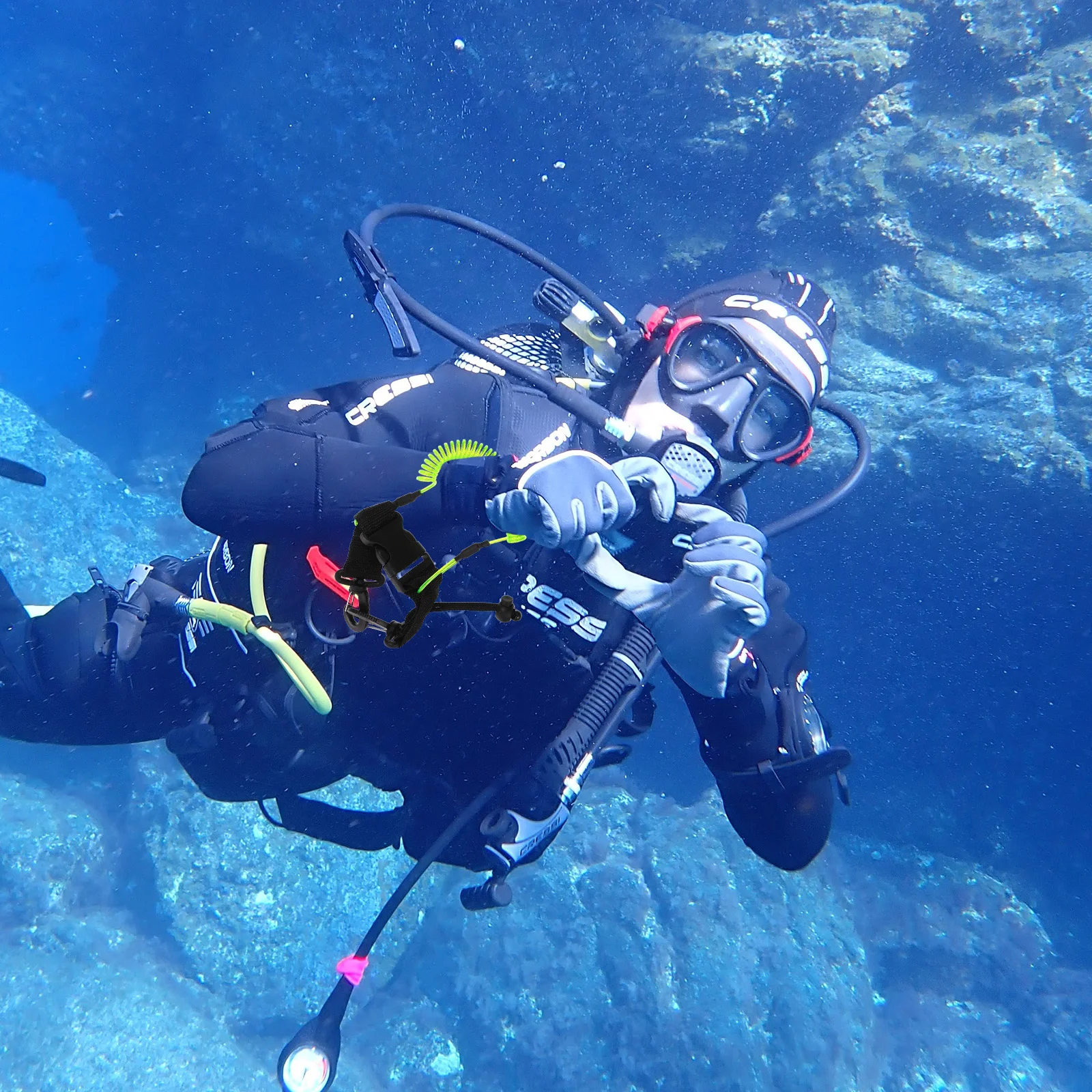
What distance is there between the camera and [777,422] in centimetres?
268

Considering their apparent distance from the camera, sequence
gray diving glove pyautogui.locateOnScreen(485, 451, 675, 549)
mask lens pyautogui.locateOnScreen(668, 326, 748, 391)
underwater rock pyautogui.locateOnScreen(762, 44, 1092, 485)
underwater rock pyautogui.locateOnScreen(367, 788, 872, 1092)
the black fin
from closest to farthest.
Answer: gray diving glove pyautogui.locateOnScreen(485, 451, 675, 549) < mask lens pyautogui.locateOnScreen(668, 326, 748, 391) < the black fin < underwater rock pyautogui.locateOnScreen(367, 788, 872, 1092) < underwater rock pyautogui.locateOnScreen(762, 44, 1092, 485)

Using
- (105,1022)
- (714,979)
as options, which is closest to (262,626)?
(714,979)

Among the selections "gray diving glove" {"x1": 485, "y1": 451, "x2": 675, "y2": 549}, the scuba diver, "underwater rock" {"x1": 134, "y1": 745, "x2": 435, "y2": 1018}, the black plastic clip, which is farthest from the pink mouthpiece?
"underwater rock" {"x1": 134, "y1": 745, "x2": 435, "y2": 1018}

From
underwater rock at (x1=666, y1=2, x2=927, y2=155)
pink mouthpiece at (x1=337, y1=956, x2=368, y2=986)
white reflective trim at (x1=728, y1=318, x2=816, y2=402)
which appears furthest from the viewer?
underwater rock at (x1=666, y1=2, x2=927, y2=155)

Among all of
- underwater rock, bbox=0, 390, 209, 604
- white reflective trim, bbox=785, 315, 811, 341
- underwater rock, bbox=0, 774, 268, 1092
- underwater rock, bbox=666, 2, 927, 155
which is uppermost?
underwater rock, bbox=666, 2, 927, 155

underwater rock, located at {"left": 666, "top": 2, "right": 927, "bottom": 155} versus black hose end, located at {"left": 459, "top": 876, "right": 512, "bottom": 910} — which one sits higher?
underwater rock, located at {"left": 666, "top": 2, "right": 927, "bottom": 155}

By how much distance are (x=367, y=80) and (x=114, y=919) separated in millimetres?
11223

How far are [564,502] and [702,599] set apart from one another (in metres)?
0.37

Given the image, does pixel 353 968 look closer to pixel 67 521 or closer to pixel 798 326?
pixel 798 326

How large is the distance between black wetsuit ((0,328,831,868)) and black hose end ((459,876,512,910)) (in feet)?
0.57

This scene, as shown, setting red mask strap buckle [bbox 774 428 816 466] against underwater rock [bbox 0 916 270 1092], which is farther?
underwater rock [bbox 0 916 270 1092]

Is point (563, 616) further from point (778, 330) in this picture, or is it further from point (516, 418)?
point (778, 330)

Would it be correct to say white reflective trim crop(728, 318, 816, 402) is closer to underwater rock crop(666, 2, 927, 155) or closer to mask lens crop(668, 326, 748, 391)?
mask lens crop(668, 326, 748, 391)

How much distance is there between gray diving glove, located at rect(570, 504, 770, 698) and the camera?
1.35 metres
